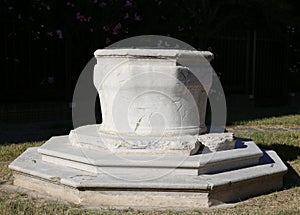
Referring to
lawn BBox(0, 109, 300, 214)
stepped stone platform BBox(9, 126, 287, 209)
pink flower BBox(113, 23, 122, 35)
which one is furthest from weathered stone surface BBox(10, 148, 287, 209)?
pink flower BBox(113, 23, 122, 35)

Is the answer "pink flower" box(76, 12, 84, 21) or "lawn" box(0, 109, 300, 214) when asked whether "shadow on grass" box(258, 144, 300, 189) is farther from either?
"pink flower" box(76, 12, 84, 21)

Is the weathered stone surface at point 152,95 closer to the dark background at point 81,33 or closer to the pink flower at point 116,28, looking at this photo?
the dark background at point 81,33

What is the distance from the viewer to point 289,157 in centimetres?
596

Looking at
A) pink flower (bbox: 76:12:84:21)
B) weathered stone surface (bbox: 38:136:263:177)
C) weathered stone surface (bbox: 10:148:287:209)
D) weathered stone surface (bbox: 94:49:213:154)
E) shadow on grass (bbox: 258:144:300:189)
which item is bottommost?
shadow on grass (bbox: 258:144:300:189)

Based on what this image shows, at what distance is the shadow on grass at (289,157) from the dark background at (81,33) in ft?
14.8

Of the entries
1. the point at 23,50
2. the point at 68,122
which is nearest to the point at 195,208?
the point at 68,122

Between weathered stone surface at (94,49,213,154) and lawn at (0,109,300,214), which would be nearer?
lawn at (0,109,300,214)

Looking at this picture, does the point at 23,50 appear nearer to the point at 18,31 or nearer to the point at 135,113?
the point at 18,31

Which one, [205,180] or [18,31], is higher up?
[18,31]

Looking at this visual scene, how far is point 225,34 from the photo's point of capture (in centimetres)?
1286

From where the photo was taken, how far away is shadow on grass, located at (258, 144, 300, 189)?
4911 mm

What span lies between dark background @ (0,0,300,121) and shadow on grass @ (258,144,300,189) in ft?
14.8

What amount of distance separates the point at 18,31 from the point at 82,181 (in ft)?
19.9

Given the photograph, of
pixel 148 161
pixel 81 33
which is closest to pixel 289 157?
pixel 148 161
